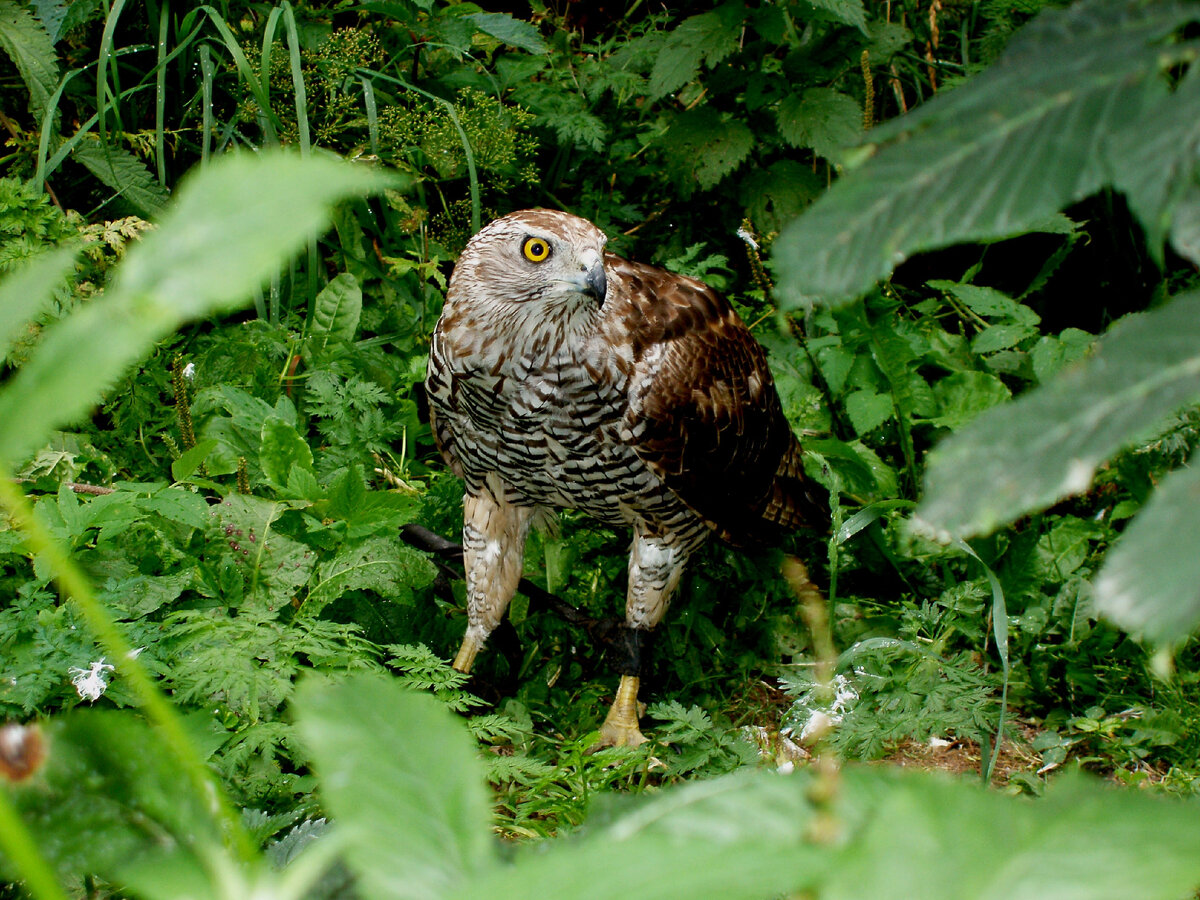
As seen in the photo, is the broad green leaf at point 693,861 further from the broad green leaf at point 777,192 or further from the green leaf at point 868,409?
the broad green leaf at point 777,192

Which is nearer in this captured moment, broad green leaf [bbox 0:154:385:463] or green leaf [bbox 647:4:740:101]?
broad green leaf [bbox 0:154:385:463]

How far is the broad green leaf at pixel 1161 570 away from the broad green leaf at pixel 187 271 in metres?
0.40

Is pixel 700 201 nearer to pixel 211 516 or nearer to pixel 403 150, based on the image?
pixel 403 150

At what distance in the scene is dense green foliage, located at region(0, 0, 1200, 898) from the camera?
1.61ft

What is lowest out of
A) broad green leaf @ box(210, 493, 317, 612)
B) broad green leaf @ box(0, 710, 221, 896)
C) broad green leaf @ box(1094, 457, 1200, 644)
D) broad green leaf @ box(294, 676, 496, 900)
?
broad green leaf @ box(210, 493, 317, 612)

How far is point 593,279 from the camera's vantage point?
2688 mm

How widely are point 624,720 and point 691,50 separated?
2799 mm

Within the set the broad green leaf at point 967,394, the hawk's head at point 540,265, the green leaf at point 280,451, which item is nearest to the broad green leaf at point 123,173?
the green leaf at point 280,451

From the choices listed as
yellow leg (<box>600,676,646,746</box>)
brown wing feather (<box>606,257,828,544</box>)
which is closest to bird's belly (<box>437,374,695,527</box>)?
brown wing feather (<box>606,257,828,544</box>)

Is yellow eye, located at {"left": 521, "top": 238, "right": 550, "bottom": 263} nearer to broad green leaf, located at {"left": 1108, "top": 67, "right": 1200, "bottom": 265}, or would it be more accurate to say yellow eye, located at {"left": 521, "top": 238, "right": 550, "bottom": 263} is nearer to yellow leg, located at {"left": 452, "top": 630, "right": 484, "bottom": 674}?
yellow leg, located at {"left": 452, "top": 630, "right": 484, "bottom": 674}

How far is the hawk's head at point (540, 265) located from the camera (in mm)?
2727

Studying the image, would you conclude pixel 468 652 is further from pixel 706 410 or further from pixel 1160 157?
pixel 1160 157

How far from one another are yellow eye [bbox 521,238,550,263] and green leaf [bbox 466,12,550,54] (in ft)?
7.39

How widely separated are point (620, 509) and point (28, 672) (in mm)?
1654
